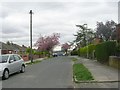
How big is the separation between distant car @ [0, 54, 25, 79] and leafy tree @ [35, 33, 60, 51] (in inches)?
2502

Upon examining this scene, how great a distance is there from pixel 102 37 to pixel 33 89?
2319 inches

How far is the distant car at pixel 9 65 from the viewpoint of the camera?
15641 millimetres

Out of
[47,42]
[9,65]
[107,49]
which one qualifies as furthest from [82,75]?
[47,42]

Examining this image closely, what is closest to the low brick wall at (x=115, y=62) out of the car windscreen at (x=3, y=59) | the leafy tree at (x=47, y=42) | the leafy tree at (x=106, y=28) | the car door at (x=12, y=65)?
the car door at (x=12, y=65)

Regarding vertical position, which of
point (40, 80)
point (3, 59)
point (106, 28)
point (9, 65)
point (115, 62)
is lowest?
point (40, 80)

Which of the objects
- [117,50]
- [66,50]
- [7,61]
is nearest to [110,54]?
[117,50]

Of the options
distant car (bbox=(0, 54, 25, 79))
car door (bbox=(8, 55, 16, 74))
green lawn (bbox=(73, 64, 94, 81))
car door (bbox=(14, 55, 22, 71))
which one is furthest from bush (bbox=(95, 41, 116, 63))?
car door (bbox=(8, 55, 16, 74))

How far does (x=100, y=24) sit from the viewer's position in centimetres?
6669

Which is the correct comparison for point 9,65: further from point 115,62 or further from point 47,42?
point 47,42

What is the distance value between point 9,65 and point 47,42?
67.6 meters

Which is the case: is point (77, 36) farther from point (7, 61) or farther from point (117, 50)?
point (7, 61)

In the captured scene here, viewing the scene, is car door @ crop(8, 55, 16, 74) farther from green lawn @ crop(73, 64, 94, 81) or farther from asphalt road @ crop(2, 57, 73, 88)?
green lawn @ crop(73, 64, 94, 81)

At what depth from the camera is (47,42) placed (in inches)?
3317

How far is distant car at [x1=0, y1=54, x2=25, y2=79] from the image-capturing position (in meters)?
15.6
